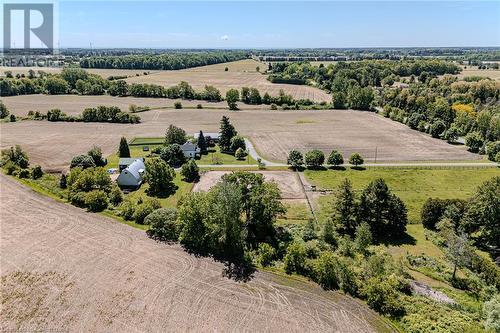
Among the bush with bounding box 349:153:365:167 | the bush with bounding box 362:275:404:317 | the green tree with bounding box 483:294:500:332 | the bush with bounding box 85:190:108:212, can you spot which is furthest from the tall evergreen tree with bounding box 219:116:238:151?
the green tree with bounding box 483:294:500:332

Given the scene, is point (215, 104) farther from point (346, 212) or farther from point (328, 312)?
point (328, 312)

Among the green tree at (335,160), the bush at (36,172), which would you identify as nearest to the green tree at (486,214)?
the green tree at (335,160)

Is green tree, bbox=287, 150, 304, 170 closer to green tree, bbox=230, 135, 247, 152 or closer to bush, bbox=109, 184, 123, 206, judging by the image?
green tree, bbox=230, 135, 247, 152

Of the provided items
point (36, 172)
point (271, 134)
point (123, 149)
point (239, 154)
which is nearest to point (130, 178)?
point (123, 149)

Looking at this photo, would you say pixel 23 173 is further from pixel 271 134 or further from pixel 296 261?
pixel 271 134

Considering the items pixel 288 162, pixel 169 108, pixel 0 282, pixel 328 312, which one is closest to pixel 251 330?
pixel 328 312
